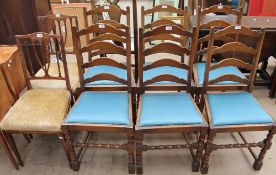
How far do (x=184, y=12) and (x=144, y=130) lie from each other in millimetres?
1219

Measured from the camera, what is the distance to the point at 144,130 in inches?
60.0

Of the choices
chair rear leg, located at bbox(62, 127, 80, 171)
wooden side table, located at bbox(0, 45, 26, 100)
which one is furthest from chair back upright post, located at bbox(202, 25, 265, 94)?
wooden side table, located at bbox(0, 45, 26, 100)

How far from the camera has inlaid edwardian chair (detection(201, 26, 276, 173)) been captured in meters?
1.55

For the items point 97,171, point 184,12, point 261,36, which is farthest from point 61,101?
point 261,36

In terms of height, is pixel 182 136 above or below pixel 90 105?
below

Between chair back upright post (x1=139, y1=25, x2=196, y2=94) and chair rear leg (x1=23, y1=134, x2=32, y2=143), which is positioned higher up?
chair back upright post (x1=139, y1=25, x2=196, y2=94)

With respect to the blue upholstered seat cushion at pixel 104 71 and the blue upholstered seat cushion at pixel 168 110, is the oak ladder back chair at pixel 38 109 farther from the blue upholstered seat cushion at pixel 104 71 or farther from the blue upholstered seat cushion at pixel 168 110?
the blue upholstered seat cushion at pixel 168 110

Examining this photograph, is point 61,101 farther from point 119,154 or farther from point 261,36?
point 261,36

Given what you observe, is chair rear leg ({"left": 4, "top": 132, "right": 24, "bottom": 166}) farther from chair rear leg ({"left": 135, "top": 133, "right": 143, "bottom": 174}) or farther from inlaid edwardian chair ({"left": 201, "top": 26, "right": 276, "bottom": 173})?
inlaid edwardian chair ({"left": 201, "top": 26, "right": 276, "bottom": 173})

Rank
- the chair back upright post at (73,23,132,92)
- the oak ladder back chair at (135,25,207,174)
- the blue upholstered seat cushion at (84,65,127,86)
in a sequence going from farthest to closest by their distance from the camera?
the blue upholstered seat cushion at (84,65,127,86) < the chair back upright post at (73,23,132,92) < the oak ladder back chair at (135,25,207,174)

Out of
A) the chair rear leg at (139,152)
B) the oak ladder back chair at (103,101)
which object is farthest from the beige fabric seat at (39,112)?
the chair rear leg at (139,152)

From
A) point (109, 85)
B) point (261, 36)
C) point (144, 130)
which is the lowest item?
point (144, 130)

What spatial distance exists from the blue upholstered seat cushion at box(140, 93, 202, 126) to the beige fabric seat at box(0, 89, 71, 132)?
0.61m

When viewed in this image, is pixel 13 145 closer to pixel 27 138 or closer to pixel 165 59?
pixel 27 138
